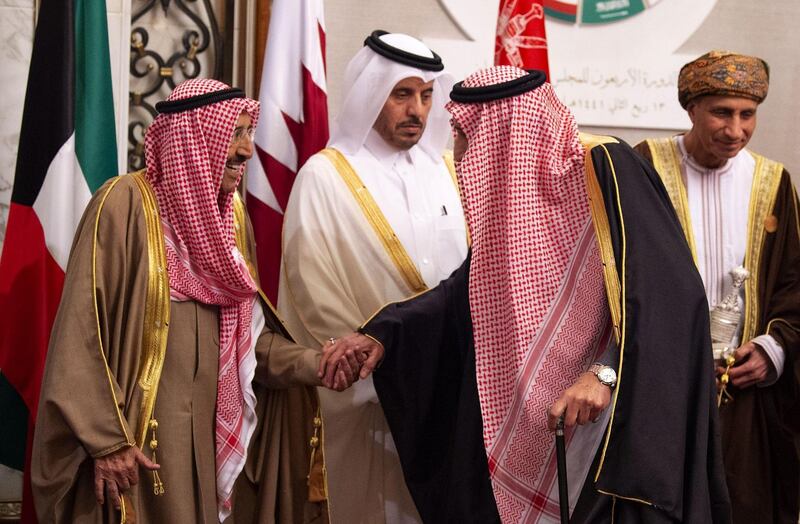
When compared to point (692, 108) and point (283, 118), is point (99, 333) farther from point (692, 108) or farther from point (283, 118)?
point (692, 108)

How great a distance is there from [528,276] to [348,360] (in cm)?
66

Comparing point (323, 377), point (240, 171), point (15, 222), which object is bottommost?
point (323, 377)

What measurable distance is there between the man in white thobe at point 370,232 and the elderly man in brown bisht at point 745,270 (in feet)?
2.97

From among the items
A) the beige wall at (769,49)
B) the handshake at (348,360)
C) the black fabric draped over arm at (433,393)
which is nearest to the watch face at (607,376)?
the black fabric draped over arm at (433,393)

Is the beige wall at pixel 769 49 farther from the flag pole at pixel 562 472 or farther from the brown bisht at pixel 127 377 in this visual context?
the flag pole at pixel 562 472

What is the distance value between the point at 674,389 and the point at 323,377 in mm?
1104

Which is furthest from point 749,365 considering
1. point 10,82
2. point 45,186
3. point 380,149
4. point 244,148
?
point 10,82

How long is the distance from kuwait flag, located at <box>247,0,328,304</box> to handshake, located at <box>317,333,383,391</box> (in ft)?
3.65

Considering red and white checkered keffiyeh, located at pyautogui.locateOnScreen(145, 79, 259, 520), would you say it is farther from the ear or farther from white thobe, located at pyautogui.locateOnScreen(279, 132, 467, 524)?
the ear

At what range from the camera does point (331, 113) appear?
5.01 meters

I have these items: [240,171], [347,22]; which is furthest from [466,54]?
[240,171]

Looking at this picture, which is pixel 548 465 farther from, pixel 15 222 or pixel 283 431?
pixel 15 222

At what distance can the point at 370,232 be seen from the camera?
12.4ft

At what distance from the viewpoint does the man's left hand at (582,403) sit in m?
2.63
